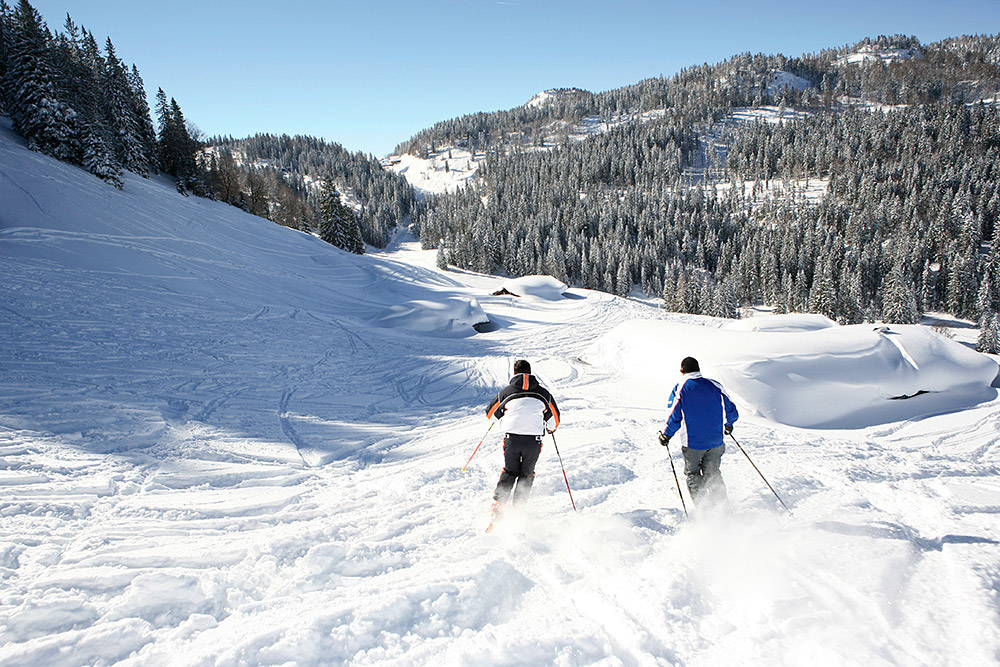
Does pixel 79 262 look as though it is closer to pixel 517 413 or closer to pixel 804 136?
pixel 517 413

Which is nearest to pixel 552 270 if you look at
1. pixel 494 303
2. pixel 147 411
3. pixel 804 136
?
pixel 494 303

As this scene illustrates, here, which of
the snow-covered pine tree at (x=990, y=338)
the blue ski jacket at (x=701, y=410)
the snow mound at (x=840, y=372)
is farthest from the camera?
the snow-covered pine tree at (x=990, y=338)

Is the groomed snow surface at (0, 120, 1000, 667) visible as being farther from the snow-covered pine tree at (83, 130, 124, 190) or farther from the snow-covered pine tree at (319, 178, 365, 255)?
the snow-covered pine tree at (319, 178, 365, 255)

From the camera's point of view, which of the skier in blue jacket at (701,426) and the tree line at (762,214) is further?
the tree line at (762,214)

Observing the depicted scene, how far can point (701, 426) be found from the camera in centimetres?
473

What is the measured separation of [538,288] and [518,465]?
3570cm

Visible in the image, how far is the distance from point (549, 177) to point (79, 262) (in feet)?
383

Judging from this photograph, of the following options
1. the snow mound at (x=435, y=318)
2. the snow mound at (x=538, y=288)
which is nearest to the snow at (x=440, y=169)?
the snow mound at (x=538, y=288)

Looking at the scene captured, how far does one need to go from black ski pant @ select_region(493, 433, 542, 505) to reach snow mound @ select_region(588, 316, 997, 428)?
7.09 meters

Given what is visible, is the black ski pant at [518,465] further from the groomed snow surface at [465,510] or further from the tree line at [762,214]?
the tree line at [762,214]

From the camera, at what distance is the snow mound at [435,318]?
72.3ft

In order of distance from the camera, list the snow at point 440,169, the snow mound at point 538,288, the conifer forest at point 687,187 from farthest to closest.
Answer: the snow at point 440,169 < the snow mound at point 538,288 < the conifer forest at point 687,187

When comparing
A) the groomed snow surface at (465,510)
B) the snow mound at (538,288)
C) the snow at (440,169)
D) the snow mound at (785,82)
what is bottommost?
the groomed snow surface at (465,510)

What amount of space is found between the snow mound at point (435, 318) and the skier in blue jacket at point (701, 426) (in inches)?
698
